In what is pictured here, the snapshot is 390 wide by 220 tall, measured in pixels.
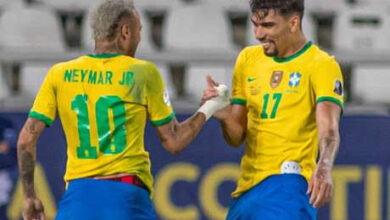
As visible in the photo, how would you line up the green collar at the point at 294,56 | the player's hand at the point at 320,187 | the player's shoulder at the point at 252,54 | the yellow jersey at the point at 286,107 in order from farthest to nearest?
the player's shoulder at the point at 252,54 → the green collar at the point at 294,56 → the yellow jersey at the point at 286,107 → the player's hand at the point at 320,187

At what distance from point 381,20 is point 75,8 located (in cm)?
229

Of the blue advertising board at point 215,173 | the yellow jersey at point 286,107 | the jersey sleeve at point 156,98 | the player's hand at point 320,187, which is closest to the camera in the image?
the player's hand at point 320,187

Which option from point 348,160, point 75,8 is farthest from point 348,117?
point 75,8

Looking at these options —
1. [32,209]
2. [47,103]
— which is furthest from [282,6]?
[32,209]

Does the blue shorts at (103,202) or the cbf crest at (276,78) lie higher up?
the cbf crest at (276,78)

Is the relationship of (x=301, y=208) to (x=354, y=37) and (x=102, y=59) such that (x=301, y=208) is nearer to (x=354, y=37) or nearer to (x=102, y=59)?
(x=102, y=59)

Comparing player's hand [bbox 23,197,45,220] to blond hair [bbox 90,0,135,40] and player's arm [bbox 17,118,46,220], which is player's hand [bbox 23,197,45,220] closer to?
player's arm [bbox 17,118,46,220]

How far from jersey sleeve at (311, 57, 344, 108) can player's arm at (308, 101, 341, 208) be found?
3 centimetres

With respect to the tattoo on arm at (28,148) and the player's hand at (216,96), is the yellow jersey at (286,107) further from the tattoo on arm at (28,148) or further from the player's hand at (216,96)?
the tattoo on arm at (28,148)

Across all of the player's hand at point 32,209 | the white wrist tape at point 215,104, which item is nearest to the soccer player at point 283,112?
the white wrist tape at point 215,104

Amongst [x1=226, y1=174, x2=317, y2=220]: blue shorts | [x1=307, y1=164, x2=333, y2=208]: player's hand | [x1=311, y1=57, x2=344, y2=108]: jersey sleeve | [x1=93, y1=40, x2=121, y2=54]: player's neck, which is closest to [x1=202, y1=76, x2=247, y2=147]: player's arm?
[x1=226, y1=174, x2=317, y2=220]: blue shorts

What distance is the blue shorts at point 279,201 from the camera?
156 inches

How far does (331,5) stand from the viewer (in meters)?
7.64

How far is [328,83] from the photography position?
3.97m
